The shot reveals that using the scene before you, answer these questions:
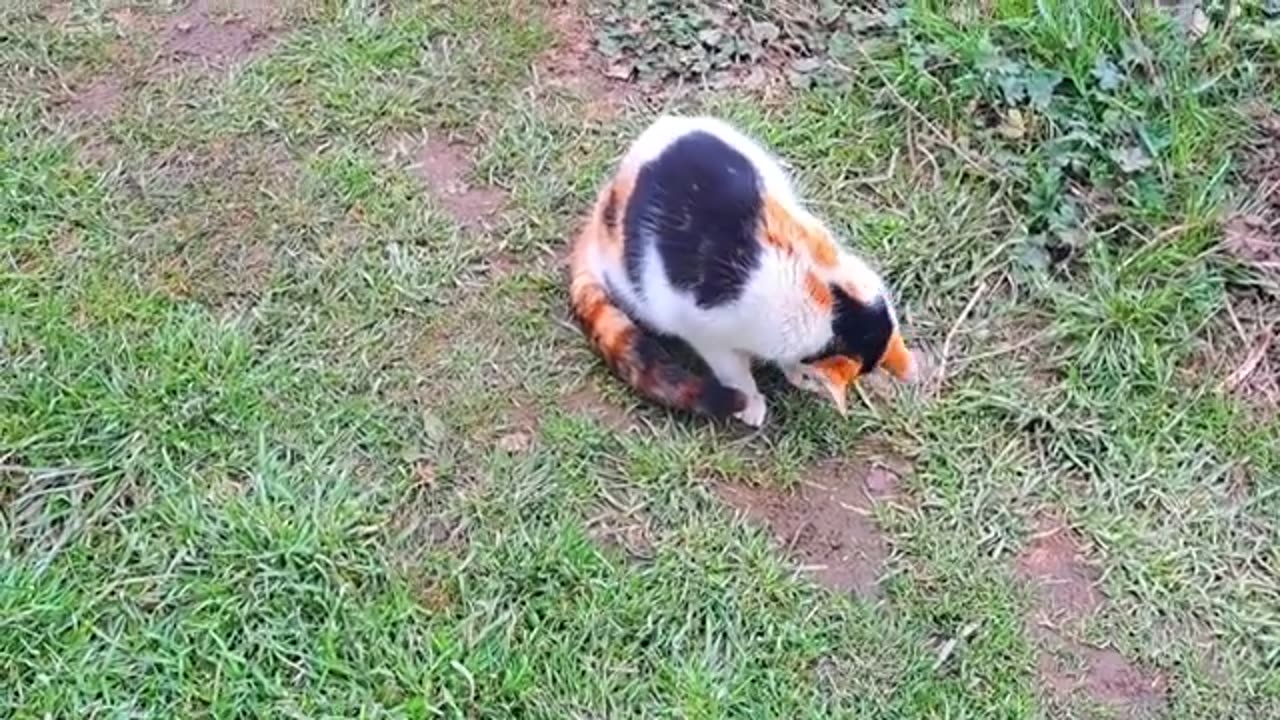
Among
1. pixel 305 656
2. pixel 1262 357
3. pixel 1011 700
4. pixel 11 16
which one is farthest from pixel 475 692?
pixel 11 16

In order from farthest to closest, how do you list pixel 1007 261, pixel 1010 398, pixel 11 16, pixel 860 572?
pixel 11 16
pixel 1007 261
pixel 1010 398
pixel 860 572

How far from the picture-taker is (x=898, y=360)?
2848 millimetres

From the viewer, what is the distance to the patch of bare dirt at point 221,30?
11.7 feet

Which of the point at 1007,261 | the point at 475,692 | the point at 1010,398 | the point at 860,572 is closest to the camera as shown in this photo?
the point at 475,692

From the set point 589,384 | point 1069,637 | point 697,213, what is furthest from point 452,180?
point 1069,637

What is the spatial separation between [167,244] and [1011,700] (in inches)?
75.2

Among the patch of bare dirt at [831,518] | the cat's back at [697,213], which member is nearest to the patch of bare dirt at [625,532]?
the patch of bare dirt at [831,518]

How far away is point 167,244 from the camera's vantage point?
3174 millimetres

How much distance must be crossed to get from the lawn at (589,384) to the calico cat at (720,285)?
4.0 inches

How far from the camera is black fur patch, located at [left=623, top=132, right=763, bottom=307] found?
2.69 meters

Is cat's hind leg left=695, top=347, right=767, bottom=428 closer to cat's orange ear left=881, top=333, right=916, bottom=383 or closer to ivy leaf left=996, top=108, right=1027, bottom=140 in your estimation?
cat's orange ear left=881, top=333, right=916, bottom=383

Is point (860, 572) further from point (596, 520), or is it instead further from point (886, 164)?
point (886, 164)

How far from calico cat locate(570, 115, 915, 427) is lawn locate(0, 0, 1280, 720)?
0.33ft

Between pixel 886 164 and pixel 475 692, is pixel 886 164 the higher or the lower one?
the higher one
